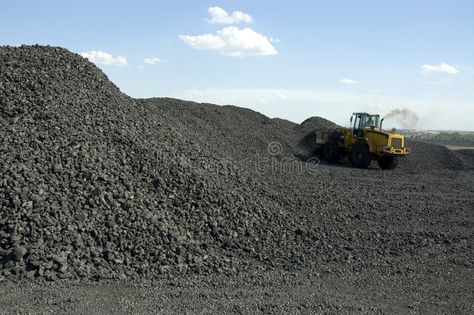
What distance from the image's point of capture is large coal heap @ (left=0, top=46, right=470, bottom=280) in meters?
5.79

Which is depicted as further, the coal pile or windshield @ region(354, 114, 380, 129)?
windshield @ region(354, 114, 380, 129)

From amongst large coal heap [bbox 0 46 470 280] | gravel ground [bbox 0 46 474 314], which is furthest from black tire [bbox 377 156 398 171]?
large coal heap [bbox 0 46 470 280]

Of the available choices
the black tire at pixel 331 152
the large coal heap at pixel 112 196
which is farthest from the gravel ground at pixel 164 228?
the black tire at pixel 331 152

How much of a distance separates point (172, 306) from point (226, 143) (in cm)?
Answer: 1258

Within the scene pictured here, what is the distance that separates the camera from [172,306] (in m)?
5.02

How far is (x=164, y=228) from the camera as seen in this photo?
6414mm

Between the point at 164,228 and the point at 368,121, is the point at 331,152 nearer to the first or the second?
the point at 368,121

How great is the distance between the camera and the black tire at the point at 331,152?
17844 mm

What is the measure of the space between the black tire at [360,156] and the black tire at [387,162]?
0.70m

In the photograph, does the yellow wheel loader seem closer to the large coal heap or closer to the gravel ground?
the gravel ground

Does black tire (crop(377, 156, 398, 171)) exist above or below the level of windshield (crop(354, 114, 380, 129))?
below

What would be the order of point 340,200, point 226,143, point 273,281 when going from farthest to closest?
1. point 226,143
2. point 340,200
3. point 273,281

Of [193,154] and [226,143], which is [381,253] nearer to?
[193,154]

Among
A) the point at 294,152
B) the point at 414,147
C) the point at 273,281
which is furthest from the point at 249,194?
the point at 414,147
